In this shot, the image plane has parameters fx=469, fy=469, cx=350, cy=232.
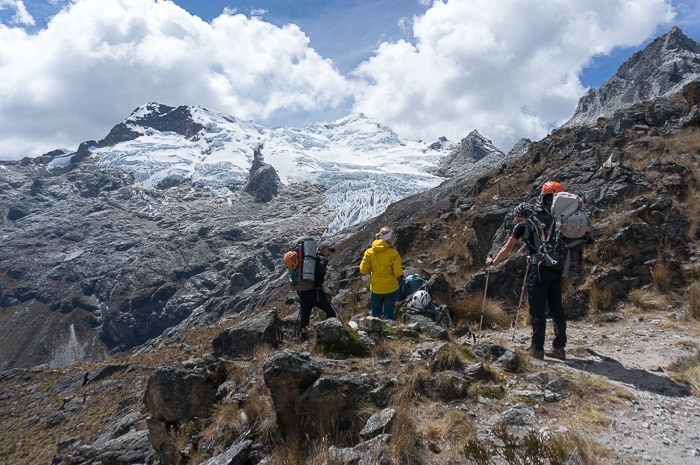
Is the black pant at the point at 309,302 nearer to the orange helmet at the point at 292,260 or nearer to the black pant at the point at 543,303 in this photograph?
the orange helmet at the point at 292,260

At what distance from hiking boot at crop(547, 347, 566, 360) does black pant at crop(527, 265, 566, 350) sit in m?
0.04

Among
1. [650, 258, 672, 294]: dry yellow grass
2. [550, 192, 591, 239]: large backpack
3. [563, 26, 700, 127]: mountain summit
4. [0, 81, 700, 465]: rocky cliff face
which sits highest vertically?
[563, 26, 700, 127]: mountain summit

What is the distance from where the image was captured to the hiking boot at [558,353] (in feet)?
21.2

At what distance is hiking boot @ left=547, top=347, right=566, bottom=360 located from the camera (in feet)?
21.2

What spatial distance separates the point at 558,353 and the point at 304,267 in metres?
4.61

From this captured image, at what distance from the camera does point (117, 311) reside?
16162cm

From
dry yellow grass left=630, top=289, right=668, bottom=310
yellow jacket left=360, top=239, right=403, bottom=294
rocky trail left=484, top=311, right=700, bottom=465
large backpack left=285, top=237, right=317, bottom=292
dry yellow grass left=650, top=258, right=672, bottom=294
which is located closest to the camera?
rocky trail left=484, top=311, right=700, bottom=465

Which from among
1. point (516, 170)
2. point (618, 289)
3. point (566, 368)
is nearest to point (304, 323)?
point (566, 368)

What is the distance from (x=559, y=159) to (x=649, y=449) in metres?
17.3

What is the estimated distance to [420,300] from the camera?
8.97 metres

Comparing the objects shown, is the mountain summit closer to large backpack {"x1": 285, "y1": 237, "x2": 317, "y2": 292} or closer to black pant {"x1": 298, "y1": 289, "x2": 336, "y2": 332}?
large backpack {"x1": 285, "y1": 237, "x2": 317, "y2": 292}

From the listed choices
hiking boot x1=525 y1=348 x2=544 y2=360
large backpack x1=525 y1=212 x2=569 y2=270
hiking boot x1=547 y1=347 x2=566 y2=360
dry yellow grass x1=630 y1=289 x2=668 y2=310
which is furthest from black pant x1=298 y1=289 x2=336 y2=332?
dry yellow grass x1=630 y1=289 x2=668 y2=310

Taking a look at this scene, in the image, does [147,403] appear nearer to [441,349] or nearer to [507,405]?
[441,349]

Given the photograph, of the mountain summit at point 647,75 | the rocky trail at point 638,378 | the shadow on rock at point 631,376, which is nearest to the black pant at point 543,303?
the rocky trail at point 638,378
